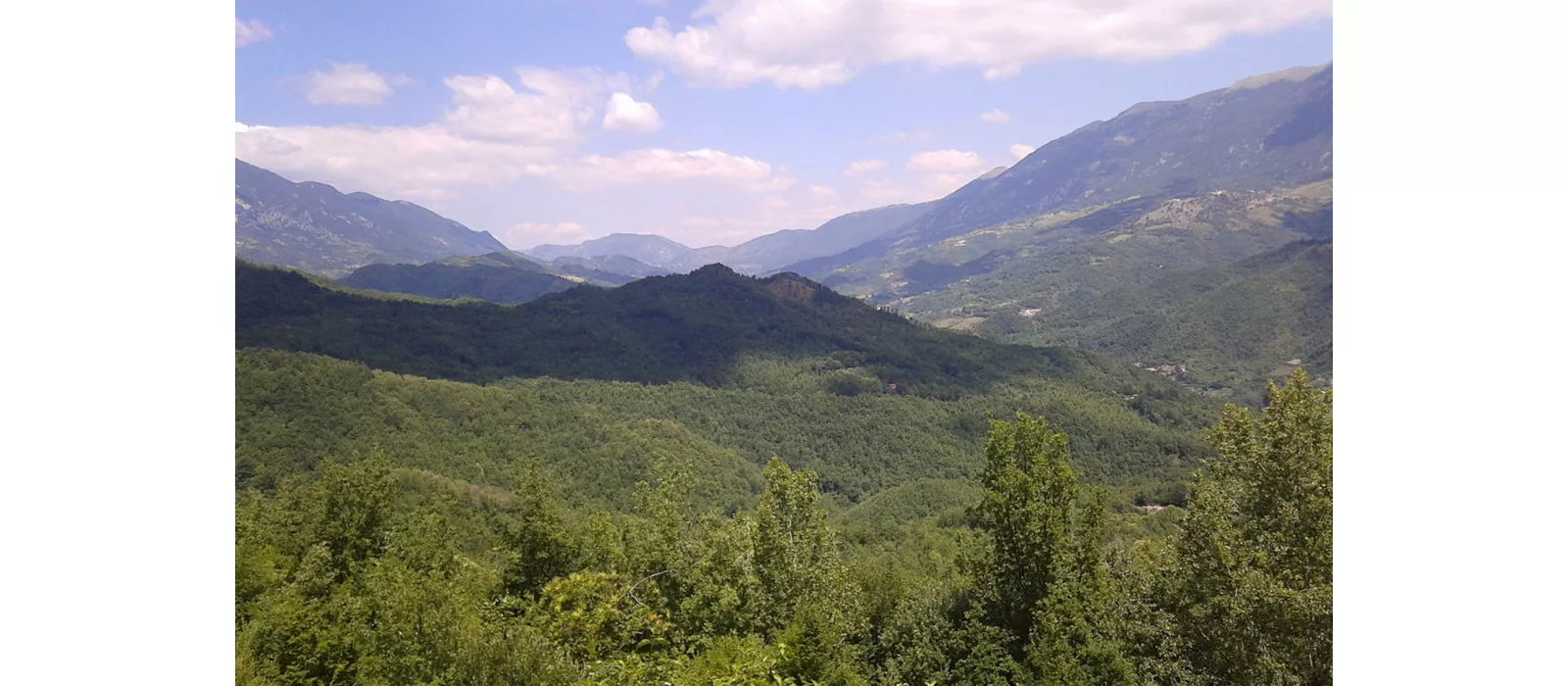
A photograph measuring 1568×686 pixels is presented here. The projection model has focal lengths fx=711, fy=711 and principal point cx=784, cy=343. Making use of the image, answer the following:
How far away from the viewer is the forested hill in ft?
313

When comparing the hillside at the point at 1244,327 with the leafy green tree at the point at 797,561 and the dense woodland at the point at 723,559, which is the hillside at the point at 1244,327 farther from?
the leafy green tree at the point at 797,561

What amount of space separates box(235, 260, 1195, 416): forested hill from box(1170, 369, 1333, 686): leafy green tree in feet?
300

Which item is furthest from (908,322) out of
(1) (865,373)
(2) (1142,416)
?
(2) (1142,416)

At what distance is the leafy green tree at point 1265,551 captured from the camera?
8.16 meters

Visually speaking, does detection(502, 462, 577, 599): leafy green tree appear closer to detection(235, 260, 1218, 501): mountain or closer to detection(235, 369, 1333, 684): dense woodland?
detection(235, 369, 1333, 684): dense woodland

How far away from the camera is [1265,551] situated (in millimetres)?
Answer: 8719

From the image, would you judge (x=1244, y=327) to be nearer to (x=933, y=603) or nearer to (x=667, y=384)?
(x=667, y=384)

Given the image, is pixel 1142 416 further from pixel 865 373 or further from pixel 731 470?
pixel 731 470

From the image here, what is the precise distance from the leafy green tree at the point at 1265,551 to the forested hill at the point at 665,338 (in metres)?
91.6

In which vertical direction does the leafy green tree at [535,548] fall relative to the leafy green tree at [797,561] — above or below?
below

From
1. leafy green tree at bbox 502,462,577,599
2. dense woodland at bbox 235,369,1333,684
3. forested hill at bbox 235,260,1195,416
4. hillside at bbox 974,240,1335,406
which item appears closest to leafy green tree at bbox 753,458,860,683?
dense woodland at bbox 235,369,1333,684

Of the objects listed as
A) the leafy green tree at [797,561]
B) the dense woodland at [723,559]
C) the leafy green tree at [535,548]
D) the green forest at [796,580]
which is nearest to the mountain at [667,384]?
the dense woodland at [723,559]
